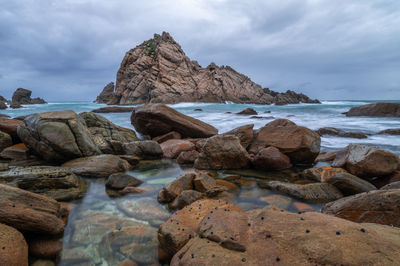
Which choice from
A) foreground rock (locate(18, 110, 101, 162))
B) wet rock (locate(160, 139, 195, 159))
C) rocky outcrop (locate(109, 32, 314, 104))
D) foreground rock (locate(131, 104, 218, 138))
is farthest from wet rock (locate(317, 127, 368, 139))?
rocky outcrop (locate(109, 32, 314, 104))

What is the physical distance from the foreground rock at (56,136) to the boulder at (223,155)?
3.68 meters

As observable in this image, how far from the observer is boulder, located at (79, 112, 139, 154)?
27.1ft

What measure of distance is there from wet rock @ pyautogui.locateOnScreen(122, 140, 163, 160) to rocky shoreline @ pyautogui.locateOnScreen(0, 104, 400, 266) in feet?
0.13


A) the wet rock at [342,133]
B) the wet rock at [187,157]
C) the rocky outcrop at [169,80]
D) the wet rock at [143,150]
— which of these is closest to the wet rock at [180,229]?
the wet rock at [187,157]

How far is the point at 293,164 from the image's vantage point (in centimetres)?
757

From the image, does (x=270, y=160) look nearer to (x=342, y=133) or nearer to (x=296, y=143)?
(x=296, y=143)

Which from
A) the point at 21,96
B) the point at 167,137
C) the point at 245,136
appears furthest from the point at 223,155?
the point at 21,96

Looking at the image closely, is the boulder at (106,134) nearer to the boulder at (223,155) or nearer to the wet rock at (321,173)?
the boulder at (223,155)

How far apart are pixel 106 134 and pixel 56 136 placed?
264 cm

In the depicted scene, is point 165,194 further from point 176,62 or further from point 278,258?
point 176,62

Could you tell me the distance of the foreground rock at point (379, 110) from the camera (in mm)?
21078

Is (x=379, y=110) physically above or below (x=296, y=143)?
above

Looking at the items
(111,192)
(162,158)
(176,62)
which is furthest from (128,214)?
(176,62)

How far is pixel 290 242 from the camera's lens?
2.01 meters
